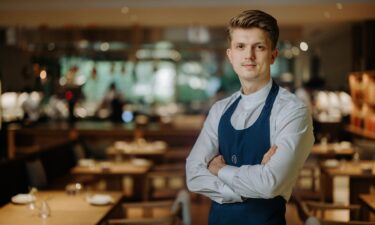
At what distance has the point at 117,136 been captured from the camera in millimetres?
11477

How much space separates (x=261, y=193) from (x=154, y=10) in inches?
280

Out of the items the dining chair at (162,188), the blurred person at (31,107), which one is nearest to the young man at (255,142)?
the dining chair at (162,188)

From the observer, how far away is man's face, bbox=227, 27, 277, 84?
2195 mm

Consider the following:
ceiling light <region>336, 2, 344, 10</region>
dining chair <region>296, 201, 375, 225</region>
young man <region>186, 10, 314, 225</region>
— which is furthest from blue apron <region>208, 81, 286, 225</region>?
ceiling light <region>336, 2, 344, 10</region>

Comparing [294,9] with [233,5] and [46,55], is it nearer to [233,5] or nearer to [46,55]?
[233,5]

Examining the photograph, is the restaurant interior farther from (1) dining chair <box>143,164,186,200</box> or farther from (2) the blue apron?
(2) the blue apron

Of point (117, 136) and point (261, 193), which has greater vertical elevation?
point (261, 193)

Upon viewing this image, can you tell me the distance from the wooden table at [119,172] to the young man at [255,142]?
4.67 metres

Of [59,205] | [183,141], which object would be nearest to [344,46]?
[183,141]

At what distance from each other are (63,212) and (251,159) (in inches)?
99.3

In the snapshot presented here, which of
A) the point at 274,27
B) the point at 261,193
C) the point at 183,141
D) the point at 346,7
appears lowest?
the point at 183,141

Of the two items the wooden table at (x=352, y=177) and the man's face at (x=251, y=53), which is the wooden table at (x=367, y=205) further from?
the man's face at (x=251, y=53)

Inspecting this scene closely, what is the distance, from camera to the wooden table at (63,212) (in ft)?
13.3

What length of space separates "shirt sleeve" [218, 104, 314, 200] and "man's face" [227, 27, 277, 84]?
0.19 metres
